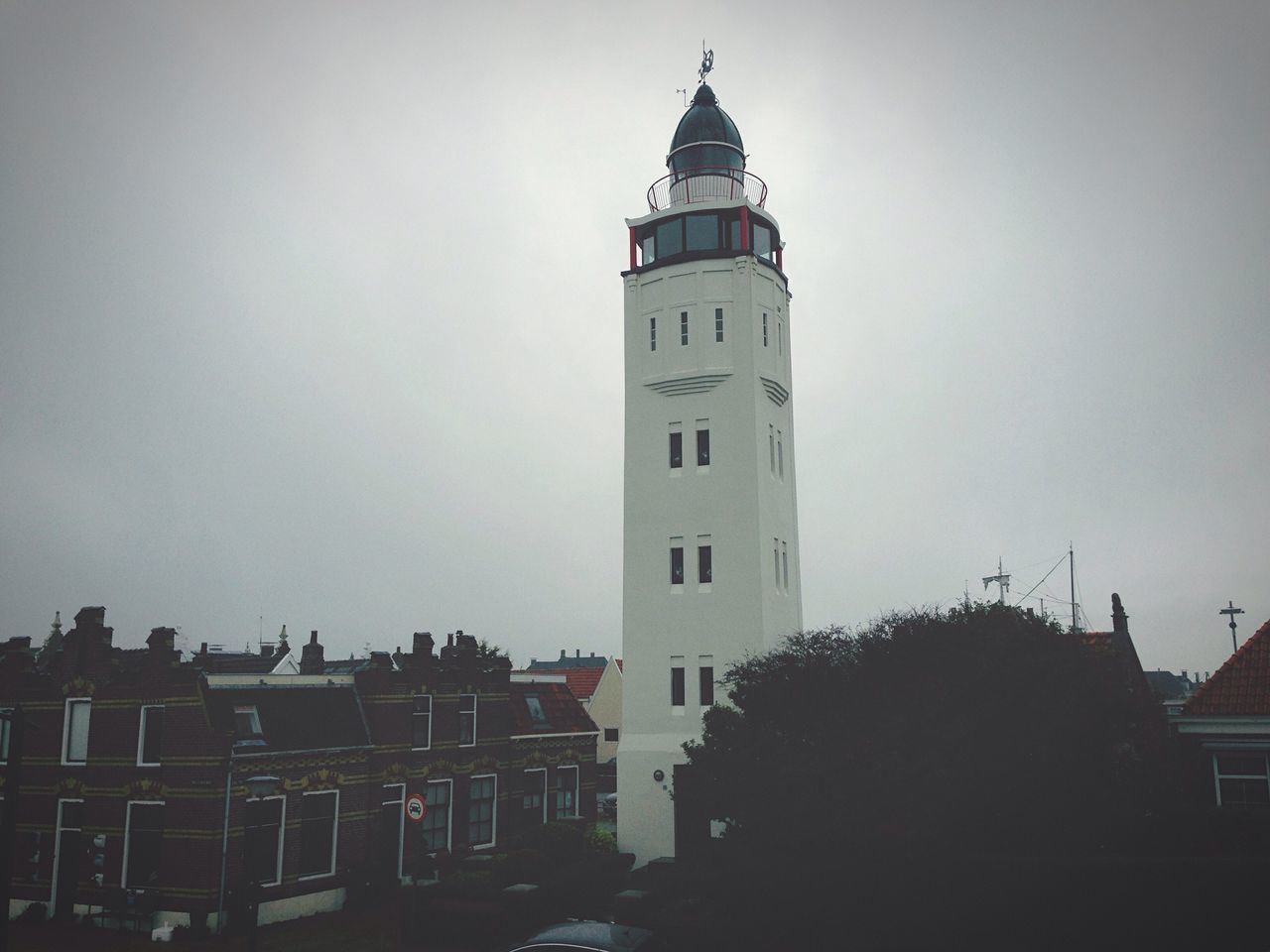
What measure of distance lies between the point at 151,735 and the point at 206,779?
260 cm

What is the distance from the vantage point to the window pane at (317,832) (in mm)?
27297

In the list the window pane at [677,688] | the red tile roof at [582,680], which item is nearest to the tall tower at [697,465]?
the window pane at [677,688]

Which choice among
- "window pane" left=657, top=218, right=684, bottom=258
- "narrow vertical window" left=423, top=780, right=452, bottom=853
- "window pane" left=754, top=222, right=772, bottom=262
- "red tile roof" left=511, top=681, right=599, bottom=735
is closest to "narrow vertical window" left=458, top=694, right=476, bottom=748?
"narrow vertical window" left=423, top=780, right=452, bottom=853

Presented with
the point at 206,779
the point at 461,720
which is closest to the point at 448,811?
the point at 461,720

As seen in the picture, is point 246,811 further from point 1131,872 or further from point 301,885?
point 1131,872

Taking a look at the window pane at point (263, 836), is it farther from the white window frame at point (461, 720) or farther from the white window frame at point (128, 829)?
the white window frame at point (461, 720)

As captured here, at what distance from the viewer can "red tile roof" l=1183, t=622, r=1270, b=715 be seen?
27.1 m

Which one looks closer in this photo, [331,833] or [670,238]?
[331,833]

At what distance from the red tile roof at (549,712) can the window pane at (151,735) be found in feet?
47.0

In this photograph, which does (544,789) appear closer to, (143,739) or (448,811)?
(448,811)

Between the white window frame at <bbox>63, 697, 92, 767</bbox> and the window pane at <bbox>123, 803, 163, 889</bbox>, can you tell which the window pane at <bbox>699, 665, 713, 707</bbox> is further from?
the white window frame at <bbox>63, 697, 92, 767</bbox>

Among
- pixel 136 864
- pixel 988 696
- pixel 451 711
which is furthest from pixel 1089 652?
pixel 136 864

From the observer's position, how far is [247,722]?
26.9 metres

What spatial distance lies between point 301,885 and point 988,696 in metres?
20.0
